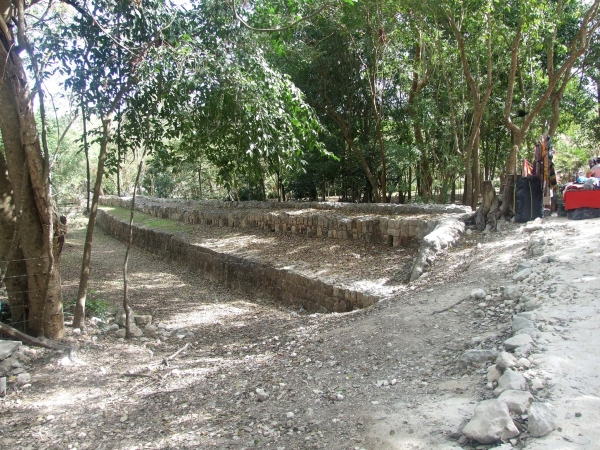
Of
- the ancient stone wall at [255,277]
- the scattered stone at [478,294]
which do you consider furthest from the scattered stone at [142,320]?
the scattered stone at [478,294]

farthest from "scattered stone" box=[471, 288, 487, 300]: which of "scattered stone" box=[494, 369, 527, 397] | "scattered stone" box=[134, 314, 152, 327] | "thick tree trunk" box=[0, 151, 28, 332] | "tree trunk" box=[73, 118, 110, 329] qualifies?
"thick tree trunk" box=[0, 151, 28, 332]

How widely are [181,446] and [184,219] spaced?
1320cm

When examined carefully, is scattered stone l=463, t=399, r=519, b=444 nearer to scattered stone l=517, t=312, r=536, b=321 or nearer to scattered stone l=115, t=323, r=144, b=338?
scattered stone l=517, t=312, r=536, b=321

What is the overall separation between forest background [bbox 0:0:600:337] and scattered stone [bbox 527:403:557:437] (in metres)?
4.24

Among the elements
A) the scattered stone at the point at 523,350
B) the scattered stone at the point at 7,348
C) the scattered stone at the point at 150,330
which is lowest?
the scattered stone at the point at 150,330

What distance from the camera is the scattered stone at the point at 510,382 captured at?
2754 mm

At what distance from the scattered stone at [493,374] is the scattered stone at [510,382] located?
3.9 inches

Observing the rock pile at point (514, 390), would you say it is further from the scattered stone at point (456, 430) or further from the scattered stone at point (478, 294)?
the scattered stone at point (478, 294)

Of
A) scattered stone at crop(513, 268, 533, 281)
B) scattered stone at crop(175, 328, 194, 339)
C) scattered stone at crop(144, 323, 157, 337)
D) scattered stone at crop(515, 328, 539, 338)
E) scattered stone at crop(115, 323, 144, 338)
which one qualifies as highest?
scattered stone at crop(513, 268, 533, 281)

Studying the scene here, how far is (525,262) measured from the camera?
5.27 meters

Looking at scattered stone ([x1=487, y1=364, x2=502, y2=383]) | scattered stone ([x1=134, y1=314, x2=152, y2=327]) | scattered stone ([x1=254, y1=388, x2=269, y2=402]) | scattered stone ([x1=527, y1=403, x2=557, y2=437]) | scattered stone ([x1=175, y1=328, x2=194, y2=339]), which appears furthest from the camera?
scattered stone ([x1=134, y1=314, x2=152, y2=327])

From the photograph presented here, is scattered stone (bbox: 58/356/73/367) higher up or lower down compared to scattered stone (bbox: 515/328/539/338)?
lower down

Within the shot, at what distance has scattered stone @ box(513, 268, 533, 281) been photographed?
483 cm

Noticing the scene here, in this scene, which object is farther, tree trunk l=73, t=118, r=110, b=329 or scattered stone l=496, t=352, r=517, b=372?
tree trunk l=73, t=118, r=110, b=329
